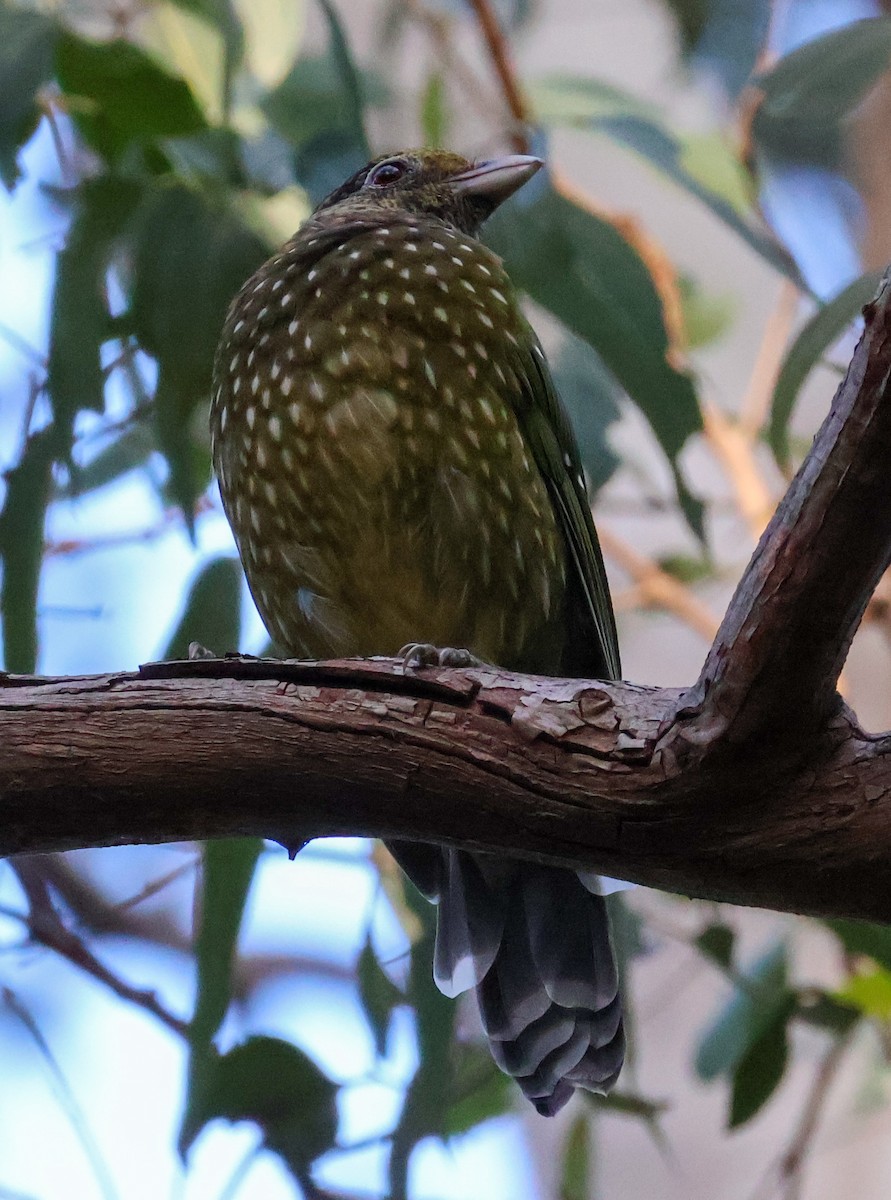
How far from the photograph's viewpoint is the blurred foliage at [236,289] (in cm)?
238

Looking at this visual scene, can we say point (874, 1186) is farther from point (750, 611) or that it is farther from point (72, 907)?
point (750, 611)

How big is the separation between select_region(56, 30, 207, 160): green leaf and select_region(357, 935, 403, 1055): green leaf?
1454mm

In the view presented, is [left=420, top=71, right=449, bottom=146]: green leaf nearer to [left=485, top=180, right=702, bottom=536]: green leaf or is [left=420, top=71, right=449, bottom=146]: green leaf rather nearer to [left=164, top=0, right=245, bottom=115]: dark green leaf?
[left=164, top=0, right=245, bottom=115]: dark green leaf

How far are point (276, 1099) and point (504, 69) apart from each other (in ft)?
6.60

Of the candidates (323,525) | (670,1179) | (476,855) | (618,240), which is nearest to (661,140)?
(618,240)

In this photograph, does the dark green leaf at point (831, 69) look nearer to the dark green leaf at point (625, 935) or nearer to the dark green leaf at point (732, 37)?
the dark green leaf at point (732, 37)

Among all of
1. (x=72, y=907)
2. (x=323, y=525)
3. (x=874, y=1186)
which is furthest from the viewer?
(x=874, y=1186)

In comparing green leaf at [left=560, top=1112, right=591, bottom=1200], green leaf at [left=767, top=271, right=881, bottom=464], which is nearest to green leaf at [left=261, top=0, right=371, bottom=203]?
green leaf at [left=767, top=271, right=881, bottom=464]

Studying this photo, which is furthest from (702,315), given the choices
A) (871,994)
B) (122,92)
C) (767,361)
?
(871,994)

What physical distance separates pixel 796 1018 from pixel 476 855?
38.2 inches

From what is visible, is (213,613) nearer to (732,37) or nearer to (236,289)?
(236,289)

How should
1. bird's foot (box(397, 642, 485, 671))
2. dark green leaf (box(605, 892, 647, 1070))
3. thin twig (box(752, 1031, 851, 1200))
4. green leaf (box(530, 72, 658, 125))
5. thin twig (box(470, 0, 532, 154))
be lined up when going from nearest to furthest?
1. bird's foot (box(397, 642, 485, 671))
2. dark green leaf (box(605, 892, 647, 1070))
3. thin twig (box(752, 1031, 851, 1200))
4. thin twig (box(470, 0, 532, 154))
5. green leaf (box(530, 72, 658, 125))

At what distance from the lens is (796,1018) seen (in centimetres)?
288

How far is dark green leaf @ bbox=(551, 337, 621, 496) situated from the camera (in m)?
2.61
